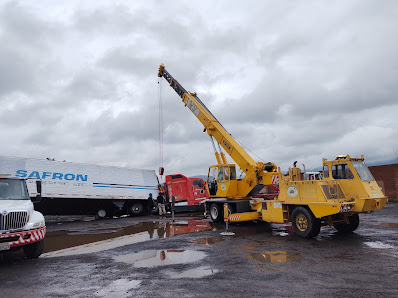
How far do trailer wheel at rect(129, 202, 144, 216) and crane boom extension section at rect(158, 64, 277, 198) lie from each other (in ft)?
27.5

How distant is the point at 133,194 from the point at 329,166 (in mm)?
15014

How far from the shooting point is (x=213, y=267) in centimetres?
719

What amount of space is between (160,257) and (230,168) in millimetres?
7563

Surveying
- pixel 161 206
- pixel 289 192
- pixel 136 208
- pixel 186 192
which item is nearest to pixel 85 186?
pixel 136 208

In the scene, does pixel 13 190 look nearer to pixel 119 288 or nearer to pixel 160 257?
pixel 160 257

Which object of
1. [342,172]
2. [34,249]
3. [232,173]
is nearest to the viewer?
[34,249]

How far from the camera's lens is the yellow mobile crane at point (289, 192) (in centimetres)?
1005

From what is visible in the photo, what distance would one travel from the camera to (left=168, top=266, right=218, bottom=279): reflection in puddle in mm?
6527

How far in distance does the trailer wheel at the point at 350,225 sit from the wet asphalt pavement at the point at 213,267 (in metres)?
0.38

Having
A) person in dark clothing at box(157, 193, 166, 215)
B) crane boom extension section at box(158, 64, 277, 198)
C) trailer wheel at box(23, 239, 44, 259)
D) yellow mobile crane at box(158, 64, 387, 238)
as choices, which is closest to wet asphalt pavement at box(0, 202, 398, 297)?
trailer wheel at box(23, 239, 44, 259)

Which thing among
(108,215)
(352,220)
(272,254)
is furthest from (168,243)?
(108,215)

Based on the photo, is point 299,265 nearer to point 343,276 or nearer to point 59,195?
point 343,276

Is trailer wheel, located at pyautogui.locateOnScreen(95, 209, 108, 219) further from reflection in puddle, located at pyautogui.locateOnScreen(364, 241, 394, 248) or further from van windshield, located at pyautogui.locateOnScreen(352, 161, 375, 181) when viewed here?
reflection in puddle, located at pyautogui.locateOnScreen(364, 241, 394, 248)

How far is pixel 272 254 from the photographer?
8.41m
